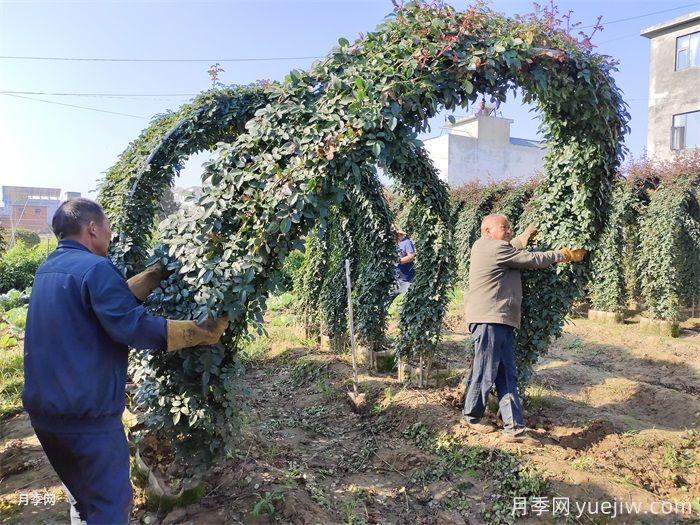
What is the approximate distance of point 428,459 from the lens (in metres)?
4.37

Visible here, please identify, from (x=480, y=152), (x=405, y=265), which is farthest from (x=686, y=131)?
(x=405, y=265)

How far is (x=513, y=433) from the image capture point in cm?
434

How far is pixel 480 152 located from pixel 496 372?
27.8 m

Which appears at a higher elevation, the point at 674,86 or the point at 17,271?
the point at 674,86

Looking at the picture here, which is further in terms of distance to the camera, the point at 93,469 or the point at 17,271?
the point at 17,271

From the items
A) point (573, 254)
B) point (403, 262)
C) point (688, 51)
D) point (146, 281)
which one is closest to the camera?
point (146, 281)

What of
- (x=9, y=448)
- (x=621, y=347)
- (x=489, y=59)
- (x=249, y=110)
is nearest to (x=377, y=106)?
(x=489, y=59)

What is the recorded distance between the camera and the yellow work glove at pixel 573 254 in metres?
4.53

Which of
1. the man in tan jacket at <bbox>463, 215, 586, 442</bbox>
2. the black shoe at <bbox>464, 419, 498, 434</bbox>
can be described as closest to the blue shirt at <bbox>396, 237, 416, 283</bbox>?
the man in tan jacket at <bbox>463, 215, 586, 442</bbox>

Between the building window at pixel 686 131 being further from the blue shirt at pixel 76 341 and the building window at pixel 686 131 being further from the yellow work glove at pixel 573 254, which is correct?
the blue shirt at pixel 76 341

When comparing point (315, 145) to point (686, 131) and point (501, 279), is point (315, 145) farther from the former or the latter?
point (686, 131)

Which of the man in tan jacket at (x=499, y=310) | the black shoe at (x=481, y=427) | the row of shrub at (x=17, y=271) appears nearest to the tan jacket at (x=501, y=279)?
the man in tan jacket at (x=499, y=310)

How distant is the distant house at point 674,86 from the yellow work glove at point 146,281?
65.8ft

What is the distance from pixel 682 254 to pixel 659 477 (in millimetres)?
7068
